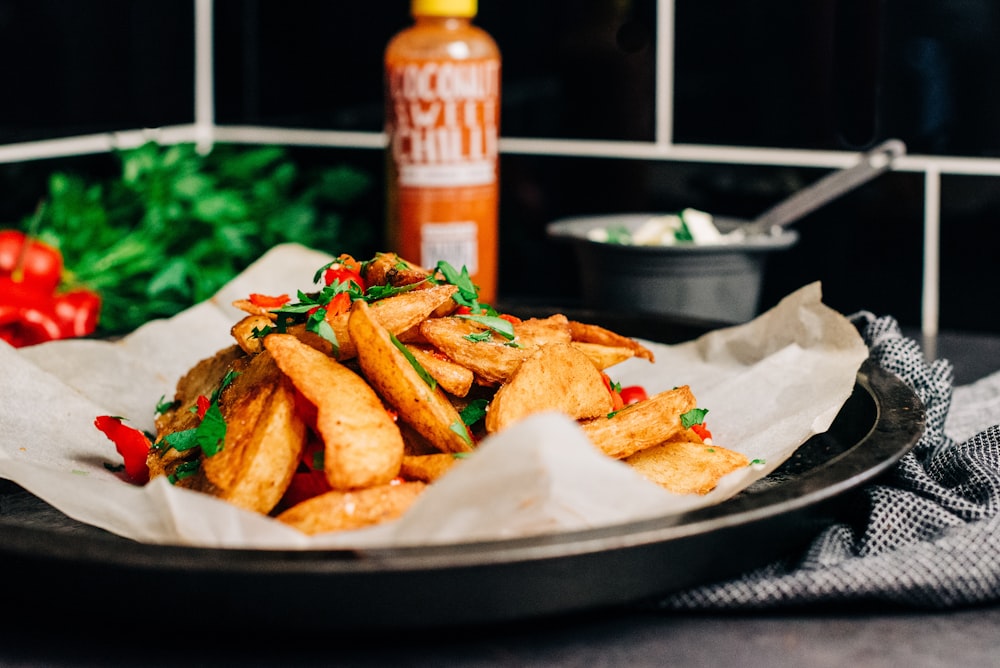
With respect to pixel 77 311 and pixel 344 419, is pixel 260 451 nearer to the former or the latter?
pixel 344 419

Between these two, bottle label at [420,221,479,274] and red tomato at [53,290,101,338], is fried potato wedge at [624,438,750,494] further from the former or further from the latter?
red tomato at [53,290,101,338]

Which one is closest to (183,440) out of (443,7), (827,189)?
(443,7)

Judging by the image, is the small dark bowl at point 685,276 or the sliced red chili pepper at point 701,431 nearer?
the sliced red chili pepper at point 701,431

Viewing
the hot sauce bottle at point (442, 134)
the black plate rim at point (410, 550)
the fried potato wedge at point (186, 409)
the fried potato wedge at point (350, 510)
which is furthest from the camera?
the hot sauce bottle at point (442, 134)

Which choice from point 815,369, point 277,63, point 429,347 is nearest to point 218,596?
point 429,347

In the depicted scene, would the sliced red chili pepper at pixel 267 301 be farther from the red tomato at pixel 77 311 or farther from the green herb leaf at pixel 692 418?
the red tomato at pixel 77 311

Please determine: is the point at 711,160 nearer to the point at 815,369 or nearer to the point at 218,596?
the point at 815,369

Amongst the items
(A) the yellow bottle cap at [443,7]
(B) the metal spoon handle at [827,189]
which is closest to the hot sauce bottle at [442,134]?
(A) the yellow bottle cap at [443,7]
